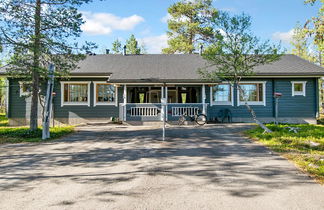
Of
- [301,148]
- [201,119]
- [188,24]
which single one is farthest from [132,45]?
[301,148]

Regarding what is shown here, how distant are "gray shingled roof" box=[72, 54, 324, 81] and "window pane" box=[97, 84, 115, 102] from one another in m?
1.05

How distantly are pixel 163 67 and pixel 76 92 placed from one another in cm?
629

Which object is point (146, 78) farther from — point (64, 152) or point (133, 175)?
point (133, 175)

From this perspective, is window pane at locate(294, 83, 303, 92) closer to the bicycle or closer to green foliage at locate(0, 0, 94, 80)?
the bicycle

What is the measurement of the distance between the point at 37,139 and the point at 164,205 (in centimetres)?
754

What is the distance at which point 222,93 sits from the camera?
1543 cm

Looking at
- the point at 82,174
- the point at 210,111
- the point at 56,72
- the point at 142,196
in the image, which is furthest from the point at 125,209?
the point at 210,111

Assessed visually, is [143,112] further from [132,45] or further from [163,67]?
[132,45]

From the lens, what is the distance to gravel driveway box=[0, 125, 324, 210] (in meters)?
3.23

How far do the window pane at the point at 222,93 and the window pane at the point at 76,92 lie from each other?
8.88 metres

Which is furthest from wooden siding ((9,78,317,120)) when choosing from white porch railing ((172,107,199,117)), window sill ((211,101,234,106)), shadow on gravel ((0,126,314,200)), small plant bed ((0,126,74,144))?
shadow on gravel ((0,126,314,200))

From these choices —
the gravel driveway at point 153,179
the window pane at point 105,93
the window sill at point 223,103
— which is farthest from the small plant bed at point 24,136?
the window sill at point 223,103

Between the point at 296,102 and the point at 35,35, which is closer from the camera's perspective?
the point at 35,35

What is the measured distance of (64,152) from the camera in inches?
261
